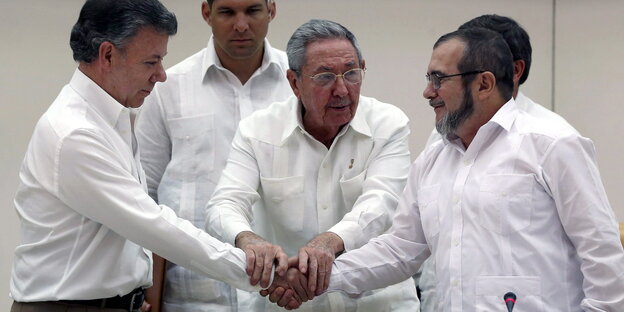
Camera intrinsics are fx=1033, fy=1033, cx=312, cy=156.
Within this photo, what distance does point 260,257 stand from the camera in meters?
Answer: 3.19

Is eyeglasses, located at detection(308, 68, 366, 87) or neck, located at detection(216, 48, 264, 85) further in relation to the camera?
neck, located at detection(216, 48, 264, 85)

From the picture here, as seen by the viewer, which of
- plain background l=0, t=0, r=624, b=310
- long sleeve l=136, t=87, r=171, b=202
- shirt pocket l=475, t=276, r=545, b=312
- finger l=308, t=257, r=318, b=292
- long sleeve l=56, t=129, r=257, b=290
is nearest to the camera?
shirt pocket l=475, t=276, r=545, b=312

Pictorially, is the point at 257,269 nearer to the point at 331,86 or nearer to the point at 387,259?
the point at 387,259

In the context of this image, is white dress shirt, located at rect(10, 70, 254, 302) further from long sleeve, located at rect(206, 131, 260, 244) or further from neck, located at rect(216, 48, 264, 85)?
neck, located at rect(216, 48, 264, 85)

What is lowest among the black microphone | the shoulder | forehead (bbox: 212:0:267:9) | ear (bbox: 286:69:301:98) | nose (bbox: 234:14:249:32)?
the black microphone

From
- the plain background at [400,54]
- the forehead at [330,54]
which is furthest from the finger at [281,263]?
the plain background at [400,54]

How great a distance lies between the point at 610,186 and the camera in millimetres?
5734

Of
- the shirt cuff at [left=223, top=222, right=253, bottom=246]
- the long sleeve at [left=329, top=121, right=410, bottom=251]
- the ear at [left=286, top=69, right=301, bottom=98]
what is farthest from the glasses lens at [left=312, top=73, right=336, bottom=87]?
the shirt cuff at [left=223, top=222, right=253, bottom=246]

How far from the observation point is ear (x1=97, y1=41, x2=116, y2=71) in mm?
2986

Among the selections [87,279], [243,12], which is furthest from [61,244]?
[243,12]

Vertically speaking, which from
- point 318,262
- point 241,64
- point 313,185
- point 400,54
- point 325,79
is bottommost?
point 400,54

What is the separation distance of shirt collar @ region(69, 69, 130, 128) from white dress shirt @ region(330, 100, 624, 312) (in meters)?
0.97

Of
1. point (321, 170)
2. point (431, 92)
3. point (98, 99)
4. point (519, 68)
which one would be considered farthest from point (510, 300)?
point (519, 68)

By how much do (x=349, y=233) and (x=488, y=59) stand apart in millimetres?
711
